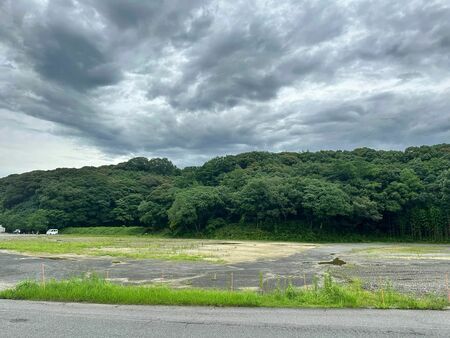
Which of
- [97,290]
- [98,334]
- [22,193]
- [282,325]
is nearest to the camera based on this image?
[98,334]

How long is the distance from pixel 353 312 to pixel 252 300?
294cm

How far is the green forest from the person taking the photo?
59.2 m

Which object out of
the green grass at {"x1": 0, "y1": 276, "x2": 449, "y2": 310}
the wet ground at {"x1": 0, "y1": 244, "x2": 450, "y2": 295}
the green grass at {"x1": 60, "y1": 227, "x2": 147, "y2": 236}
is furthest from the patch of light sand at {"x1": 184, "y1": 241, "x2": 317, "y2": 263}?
the green grass at {"x1": 60, "y1": 227, "x2": 147, "y2": 236}

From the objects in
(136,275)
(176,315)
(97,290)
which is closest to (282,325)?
(176,315)

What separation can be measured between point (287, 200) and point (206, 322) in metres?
54.4

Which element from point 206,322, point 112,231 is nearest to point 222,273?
point 206,322

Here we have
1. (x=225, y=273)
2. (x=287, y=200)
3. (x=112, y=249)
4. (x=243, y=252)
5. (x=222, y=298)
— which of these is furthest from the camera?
(x=287, y=200)

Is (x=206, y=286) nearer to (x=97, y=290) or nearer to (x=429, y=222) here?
(x=97, y=290)

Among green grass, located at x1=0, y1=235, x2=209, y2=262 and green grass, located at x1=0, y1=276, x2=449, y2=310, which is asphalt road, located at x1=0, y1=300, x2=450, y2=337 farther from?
green grass, located at x1=0, y1=235, x2=209, y2=262

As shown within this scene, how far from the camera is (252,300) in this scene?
38.7 ft

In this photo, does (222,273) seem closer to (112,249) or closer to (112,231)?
(112,249)

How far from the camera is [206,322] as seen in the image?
924 centimetres

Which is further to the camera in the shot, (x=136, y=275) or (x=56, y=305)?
(x=136, y=275)

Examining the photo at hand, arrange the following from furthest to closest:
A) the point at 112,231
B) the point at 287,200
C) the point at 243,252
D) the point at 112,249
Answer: the point at 112,231, the point at 287,200, the point at 112,249, the point at 243,252
